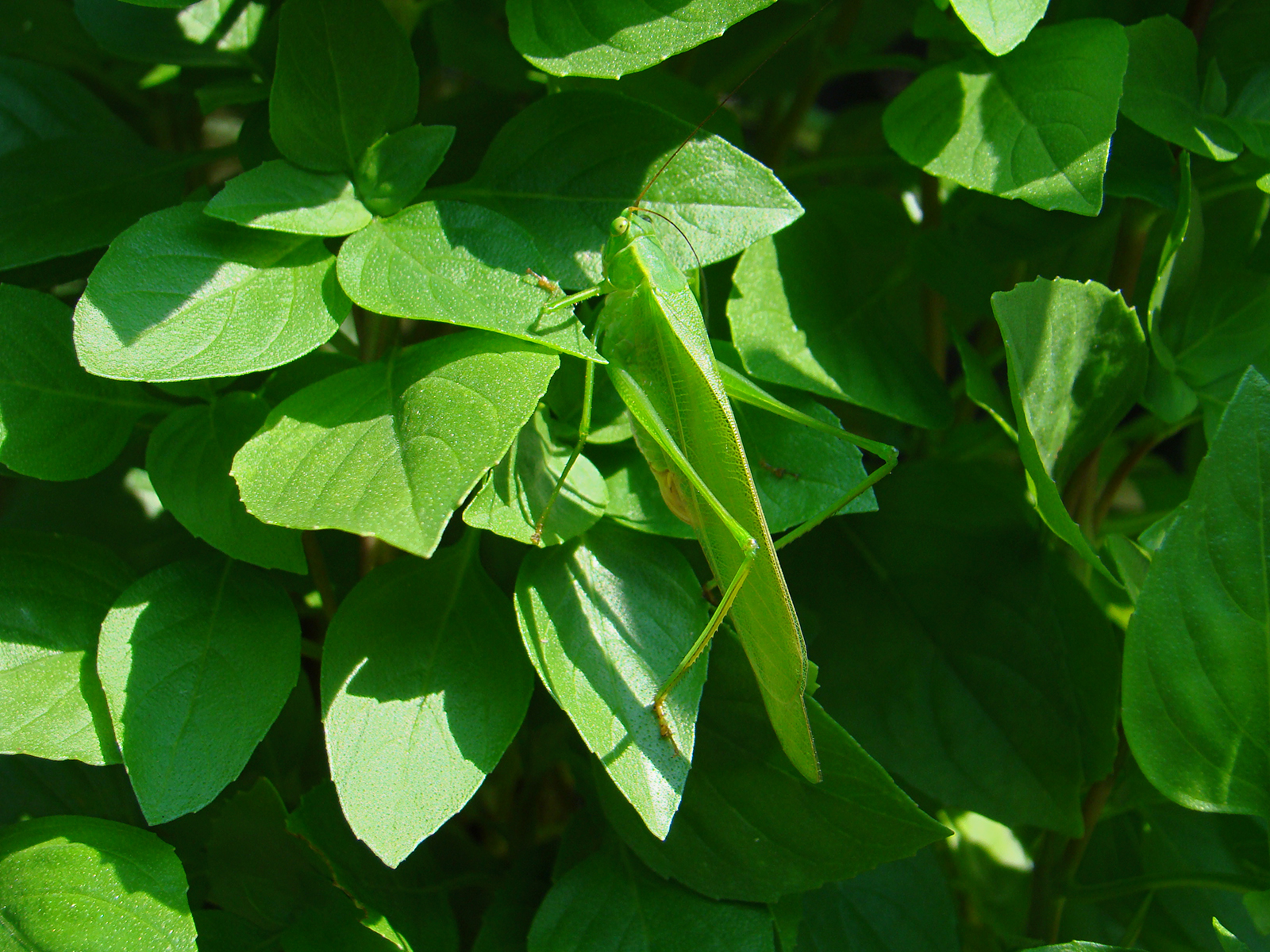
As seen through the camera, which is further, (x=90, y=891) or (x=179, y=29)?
(x=179, y=29)

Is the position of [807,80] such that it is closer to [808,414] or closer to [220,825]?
[808,414]

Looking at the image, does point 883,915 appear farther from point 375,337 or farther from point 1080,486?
point 375,337

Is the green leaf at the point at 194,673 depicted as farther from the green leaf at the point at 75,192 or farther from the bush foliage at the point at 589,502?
the green leaf at the point at 75,192

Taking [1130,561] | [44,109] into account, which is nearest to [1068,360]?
[1130,561]

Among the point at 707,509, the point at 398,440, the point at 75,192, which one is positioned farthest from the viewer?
the point at 75,192

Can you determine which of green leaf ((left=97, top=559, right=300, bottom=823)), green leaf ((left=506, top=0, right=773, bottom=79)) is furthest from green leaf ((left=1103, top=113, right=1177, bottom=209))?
green leaf ((left=97, top=559, right=300, bottom=823))

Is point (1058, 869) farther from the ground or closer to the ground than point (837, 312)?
closer to the ground
